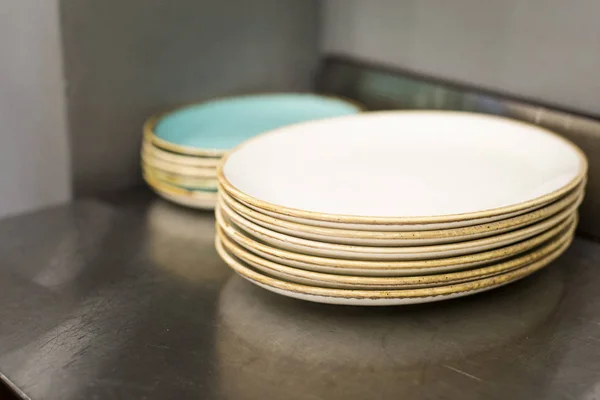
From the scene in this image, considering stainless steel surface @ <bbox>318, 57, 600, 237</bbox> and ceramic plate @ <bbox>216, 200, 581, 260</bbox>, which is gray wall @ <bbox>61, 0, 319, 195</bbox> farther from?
ceramic plate @ <bbox>216, 200, 581, 260</bbox>

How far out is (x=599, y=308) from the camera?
821 millimetres

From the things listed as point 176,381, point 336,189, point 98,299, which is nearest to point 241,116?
point 336,189

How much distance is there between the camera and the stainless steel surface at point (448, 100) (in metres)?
0.98

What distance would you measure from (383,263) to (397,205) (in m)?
0.17

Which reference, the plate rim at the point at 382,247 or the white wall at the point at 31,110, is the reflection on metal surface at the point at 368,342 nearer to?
the plate rim at the point at 382,247

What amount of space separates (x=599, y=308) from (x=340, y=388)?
300 millimetres

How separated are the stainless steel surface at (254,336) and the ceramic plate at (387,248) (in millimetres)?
74

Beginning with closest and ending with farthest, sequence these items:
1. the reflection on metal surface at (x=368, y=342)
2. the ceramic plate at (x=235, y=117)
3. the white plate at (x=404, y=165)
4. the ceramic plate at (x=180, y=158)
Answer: the reflection on metal surface at (x=368, y=342)
the white plate at (x=404, y=165)
the ceramic plate at (x=180, y=158)
the ceramic plate at (x=235, y=117)

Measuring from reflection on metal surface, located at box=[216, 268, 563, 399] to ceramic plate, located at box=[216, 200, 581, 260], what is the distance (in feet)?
0.24

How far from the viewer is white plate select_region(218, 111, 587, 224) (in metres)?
0.90

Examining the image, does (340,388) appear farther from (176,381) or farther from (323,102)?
(323,102)

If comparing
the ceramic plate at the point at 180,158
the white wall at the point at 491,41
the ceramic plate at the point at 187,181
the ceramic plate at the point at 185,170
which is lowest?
the ceramic plate at the point at 187,181

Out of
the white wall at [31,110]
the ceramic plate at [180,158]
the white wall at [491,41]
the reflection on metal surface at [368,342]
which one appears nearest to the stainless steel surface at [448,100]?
the white wall at [491,41]

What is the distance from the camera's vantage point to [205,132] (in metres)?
1.17
